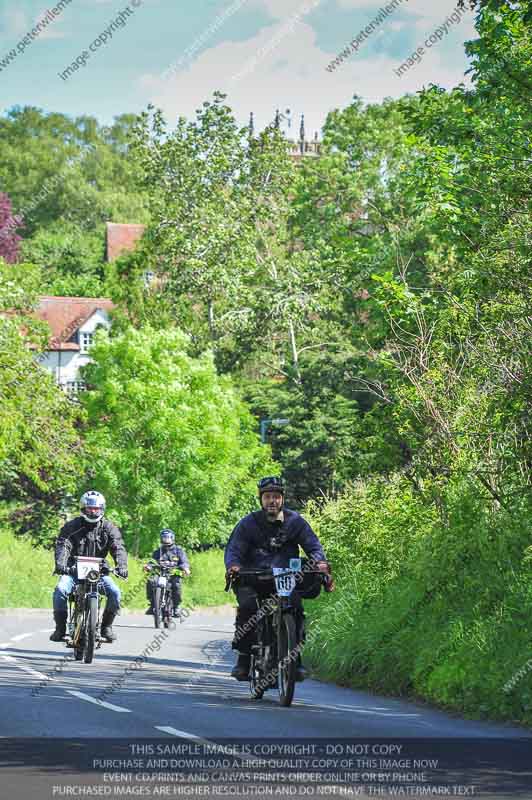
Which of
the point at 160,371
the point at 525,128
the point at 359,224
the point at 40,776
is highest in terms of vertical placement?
the point at 359,224

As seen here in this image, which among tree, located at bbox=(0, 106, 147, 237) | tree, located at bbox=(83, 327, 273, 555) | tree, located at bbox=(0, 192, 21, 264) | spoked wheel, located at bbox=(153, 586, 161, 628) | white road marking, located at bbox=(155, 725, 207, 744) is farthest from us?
tree, located at bbox=(0, 106, 147, 237)

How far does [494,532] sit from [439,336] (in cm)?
698

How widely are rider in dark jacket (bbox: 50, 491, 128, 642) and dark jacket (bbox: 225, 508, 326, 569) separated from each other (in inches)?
187

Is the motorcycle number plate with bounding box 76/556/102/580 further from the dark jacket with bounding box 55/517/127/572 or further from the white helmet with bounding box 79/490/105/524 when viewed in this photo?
the white helmet with bounding box 79/490/105/524

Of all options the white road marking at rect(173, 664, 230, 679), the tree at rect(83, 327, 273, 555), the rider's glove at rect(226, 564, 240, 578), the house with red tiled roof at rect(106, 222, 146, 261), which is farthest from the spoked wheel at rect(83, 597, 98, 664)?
the house with red tiled roof at rect(106, 222, 146, 261)

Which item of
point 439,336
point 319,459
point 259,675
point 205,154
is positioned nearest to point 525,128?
point 439,336

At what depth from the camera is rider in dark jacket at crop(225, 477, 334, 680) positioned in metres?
13.9

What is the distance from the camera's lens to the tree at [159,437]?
59.6 metres

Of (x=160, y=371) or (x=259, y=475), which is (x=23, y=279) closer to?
(x=160, y=371)

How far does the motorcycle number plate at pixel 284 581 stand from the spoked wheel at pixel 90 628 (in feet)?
16.8

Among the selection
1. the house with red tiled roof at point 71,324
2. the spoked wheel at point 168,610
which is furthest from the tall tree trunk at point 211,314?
the spoked wheel at point 168,610

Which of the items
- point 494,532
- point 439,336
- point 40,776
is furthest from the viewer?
point 439,336

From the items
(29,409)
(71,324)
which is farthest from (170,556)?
(71,324)

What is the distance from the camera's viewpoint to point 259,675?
14102 mm
